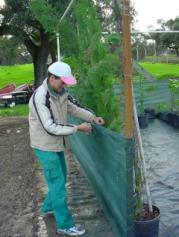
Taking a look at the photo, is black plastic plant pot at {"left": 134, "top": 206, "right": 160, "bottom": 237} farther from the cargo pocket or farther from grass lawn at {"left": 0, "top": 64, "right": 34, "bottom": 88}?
grass lawn at {"left": 0, "top": 64, "right": 34, "bottom": 88}

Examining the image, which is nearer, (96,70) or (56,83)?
(56,83)

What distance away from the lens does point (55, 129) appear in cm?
431

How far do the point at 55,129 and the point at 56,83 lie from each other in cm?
48

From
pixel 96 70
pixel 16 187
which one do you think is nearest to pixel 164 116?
pixel 16 187

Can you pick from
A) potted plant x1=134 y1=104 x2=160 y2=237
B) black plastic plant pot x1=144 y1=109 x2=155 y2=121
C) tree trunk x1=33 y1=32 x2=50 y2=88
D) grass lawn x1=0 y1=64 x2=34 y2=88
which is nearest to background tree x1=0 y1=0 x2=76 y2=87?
tree trunk x1=33 y1=32 x2=50 y2=88

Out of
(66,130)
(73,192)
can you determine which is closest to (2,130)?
(73,192)

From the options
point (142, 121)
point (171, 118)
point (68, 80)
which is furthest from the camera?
point (171, 118)

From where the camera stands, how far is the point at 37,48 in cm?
2098

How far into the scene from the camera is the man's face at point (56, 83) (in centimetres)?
436

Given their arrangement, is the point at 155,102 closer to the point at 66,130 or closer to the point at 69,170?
the point at 69,170

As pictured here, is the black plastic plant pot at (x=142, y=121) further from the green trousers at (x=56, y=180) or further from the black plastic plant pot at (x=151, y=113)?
the green trousers at (x=56, y=180)

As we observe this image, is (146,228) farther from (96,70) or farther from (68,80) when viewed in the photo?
(96,70)

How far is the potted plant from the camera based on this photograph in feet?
13.4

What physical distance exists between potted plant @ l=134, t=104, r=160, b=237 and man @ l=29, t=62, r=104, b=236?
24.7 inches
